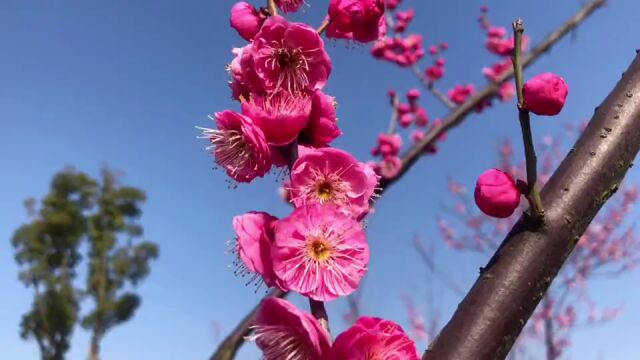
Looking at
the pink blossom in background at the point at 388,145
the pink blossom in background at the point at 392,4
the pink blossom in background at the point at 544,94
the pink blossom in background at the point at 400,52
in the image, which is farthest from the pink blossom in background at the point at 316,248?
the pink blossom in background at the point at 400,52

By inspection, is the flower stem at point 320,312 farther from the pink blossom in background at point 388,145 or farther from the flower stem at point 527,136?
the pink blossom in background at point 388,145

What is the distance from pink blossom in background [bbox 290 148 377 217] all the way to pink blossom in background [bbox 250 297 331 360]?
11cm

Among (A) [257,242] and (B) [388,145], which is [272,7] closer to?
(A) [257,242]

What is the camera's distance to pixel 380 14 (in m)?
0.76

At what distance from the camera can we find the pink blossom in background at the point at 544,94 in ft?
2.00

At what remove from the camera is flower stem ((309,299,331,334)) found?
0.52m

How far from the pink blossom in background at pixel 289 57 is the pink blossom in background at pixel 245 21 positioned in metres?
0.05

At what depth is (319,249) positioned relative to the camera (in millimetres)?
614

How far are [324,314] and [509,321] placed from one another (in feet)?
0.59

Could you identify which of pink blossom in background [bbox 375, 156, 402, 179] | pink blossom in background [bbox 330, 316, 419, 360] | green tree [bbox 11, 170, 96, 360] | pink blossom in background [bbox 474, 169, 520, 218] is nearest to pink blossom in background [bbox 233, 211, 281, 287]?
pink blossom in background [bbox 330, 316, 419, 360]

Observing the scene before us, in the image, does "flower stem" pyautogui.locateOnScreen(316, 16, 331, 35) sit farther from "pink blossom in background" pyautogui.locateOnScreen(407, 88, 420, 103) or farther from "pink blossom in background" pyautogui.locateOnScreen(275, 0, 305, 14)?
"pink blossom in background" pyautogui.locateOnScreen(407, 88, 420, 103)

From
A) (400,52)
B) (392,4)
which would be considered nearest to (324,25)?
(392,4)

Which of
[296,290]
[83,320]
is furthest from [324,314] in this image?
[83,320]

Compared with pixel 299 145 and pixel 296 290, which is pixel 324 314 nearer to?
pixel 296 290
